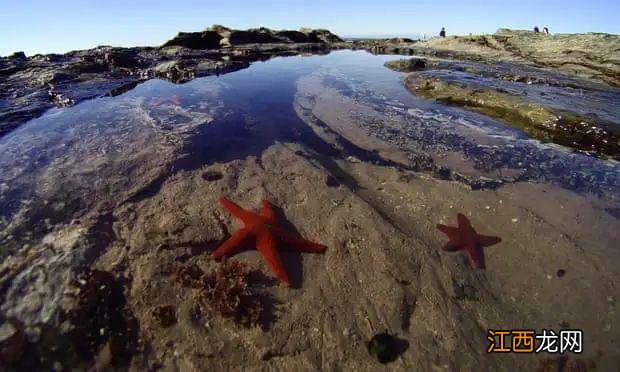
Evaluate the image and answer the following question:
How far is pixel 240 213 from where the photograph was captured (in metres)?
6.83

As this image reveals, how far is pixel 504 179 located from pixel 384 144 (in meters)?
3.59

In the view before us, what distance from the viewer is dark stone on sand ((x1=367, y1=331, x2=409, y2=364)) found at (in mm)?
4801

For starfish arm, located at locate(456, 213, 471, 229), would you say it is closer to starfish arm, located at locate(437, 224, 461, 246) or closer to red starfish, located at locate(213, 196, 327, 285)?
starfish arm, located at locate(437, 224, 461, 246)

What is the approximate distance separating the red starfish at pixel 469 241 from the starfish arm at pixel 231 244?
3.81m

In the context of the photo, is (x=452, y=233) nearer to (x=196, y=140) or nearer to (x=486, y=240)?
(x=486, y=240)

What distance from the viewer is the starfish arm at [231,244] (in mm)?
6137

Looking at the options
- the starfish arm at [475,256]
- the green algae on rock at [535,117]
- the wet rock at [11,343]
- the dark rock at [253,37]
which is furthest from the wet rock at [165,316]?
the dark rock at [253,37]

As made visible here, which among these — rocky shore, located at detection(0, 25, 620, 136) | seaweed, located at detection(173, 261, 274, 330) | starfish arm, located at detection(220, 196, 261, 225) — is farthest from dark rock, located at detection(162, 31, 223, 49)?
seaweed, located at detection(173, 261, 274, 330)

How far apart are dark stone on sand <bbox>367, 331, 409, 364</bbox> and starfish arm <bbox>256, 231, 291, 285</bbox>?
1.64 m

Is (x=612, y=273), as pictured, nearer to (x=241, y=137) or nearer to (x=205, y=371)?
(x=205, y=371)

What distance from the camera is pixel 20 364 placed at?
443cm

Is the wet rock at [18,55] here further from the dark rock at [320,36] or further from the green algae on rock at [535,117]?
the dark rock at [320,36]

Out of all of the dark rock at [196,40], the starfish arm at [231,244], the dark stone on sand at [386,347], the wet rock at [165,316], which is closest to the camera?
the dark stone on sand at [386,347]

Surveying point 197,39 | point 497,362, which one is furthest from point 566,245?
point 197,39
